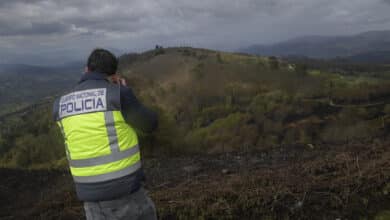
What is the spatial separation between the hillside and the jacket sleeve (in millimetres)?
2814

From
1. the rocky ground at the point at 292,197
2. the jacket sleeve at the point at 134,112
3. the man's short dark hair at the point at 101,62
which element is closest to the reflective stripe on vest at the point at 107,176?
the jacket sleeve at the point at 134,112

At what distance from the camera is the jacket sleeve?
280cm

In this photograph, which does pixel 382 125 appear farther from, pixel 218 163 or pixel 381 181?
pixel 381 181

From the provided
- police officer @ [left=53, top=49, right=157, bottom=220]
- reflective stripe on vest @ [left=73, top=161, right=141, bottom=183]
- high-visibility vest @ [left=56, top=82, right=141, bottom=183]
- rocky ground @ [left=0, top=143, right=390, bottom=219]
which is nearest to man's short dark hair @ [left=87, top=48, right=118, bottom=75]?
police officer @ [left=53, top=49, right=157, bottom=220]

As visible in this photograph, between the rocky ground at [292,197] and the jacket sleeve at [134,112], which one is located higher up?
the jacket sleeve at [134,112]

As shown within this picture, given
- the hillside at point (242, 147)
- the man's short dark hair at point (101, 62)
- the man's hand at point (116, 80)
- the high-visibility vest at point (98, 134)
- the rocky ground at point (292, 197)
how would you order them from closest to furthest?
the high-visibility vest at point (98, 134), the man's short dark hair at point (101, 62), the man's hand at point (116, 80), the rocky ground at point (292, 197), the hillside at point (242, 147)

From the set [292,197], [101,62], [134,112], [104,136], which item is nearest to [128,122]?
[134,112]

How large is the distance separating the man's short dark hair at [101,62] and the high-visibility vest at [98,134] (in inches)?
6.5

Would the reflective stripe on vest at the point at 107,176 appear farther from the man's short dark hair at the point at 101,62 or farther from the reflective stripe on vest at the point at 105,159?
the man's short dark hair at the point at 101,62

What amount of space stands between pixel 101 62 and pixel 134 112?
55cm

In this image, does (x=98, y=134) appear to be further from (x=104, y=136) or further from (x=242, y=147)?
(x=242, y=147)

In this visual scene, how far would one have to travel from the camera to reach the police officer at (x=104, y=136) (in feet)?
9.03

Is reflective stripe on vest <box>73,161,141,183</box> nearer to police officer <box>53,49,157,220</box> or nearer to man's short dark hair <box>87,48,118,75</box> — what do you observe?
police officer <box>53,49,157,220</box>

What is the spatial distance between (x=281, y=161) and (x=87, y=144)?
29.6 feet
